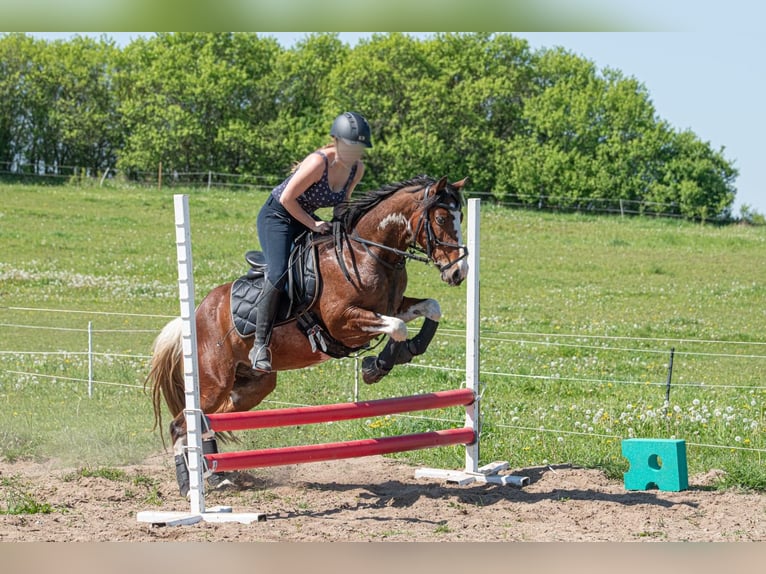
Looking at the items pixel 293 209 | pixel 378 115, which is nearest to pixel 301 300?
pixel 293 209

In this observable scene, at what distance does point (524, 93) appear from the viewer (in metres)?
42.2

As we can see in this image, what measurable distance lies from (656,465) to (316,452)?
260 centimetres

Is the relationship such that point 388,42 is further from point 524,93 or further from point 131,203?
point 131,203

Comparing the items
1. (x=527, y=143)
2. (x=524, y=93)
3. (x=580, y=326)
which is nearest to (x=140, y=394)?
(x=580, y=326)

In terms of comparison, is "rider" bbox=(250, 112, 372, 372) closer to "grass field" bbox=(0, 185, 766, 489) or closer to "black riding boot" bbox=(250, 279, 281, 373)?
"black riding boot" bbox=(250, 279, 281, 373)

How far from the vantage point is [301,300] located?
633 centimetres

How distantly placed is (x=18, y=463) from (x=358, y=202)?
3777 millimetres

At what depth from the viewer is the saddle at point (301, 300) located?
20.6ft

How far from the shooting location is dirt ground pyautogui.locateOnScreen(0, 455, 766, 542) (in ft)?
18.1

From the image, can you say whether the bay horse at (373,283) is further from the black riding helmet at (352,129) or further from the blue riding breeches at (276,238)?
the black riding helmet at (352,129)

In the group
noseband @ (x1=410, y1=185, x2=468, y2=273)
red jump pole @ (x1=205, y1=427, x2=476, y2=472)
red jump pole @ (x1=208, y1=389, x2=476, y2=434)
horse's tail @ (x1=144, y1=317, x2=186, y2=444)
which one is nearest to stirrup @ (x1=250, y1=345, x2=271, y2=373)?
red jump pole @ (x1=208, y1=389, x2=476, y2=434)

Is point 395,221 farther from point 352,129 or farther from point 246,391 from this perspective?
point 246,391

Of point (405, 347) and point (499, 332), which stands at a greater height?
point (405, 347)

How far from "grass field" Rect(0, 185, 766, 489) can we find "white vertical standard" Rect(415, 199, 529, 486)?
1.46ft
